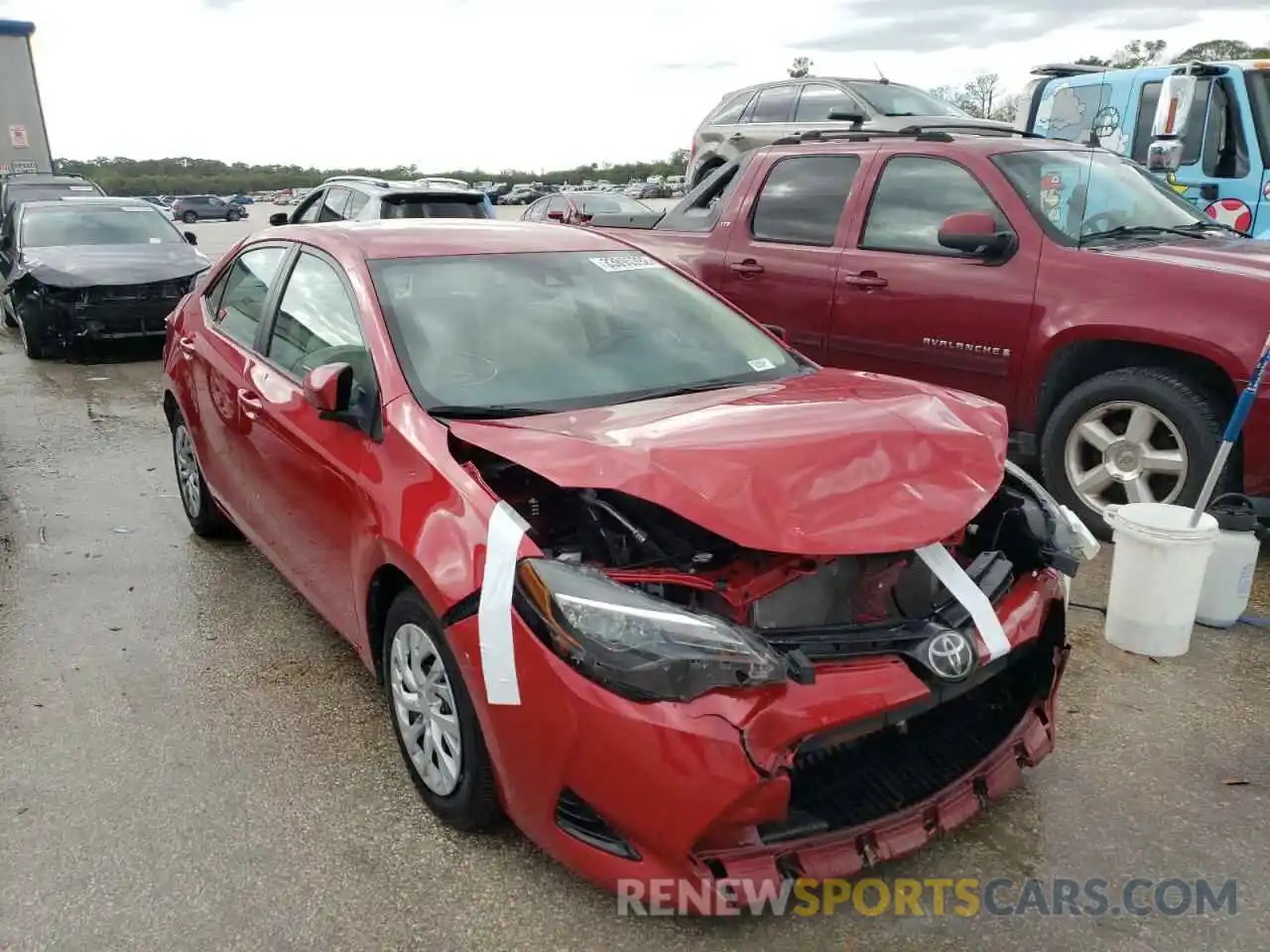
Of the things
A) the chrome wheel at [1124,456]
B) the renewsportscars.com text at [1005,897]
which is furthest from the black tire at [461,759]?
the chrome wheel at [1124,456]

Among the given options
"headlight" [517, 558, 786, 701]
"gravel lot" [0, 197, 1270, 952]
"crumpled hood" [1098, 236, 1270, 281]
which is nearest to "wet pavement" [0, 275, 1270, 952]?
"gravel lot" [0, 197, 1270, 952]

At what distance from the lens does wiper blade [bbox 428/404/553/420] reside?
2.89 meters

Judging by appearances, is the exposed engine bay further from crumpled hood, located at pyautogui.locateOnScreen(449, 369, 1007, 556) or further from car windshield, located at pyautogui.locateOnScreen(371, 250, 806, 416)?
car windshield, located at pyautogui.locateOnScreen(371, 250, 806, 416)

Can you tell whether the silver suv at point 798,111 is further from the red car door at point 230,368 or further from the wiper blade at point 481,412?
the wiper blade at point 481,412

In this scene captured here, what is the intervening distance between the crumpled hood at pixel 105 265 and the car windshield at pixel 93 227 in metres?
0.23

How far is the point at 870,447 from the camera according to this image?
2605 millimetres

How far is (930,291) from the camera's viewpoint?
526 cm

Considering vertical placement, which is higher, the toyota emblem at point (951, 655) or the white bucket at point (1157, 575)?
the toyota emblem at point (951, 655)

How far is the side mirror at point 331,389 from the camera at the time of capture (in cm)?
295

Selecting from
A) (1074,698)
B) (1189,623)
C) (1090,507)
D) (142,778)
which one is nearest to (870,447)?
(1074,698)

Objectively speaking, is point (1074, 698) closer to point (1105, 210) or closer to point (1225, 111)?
point (1105, 210)

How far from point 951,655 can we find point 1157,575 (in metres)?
1.85

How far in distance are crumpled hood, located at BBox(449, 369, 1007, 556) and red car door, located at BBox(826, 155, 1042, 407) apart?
2.20 meters

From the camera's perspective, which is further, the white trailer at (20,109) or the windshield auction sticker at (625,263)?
the white trailer at (20,109)
